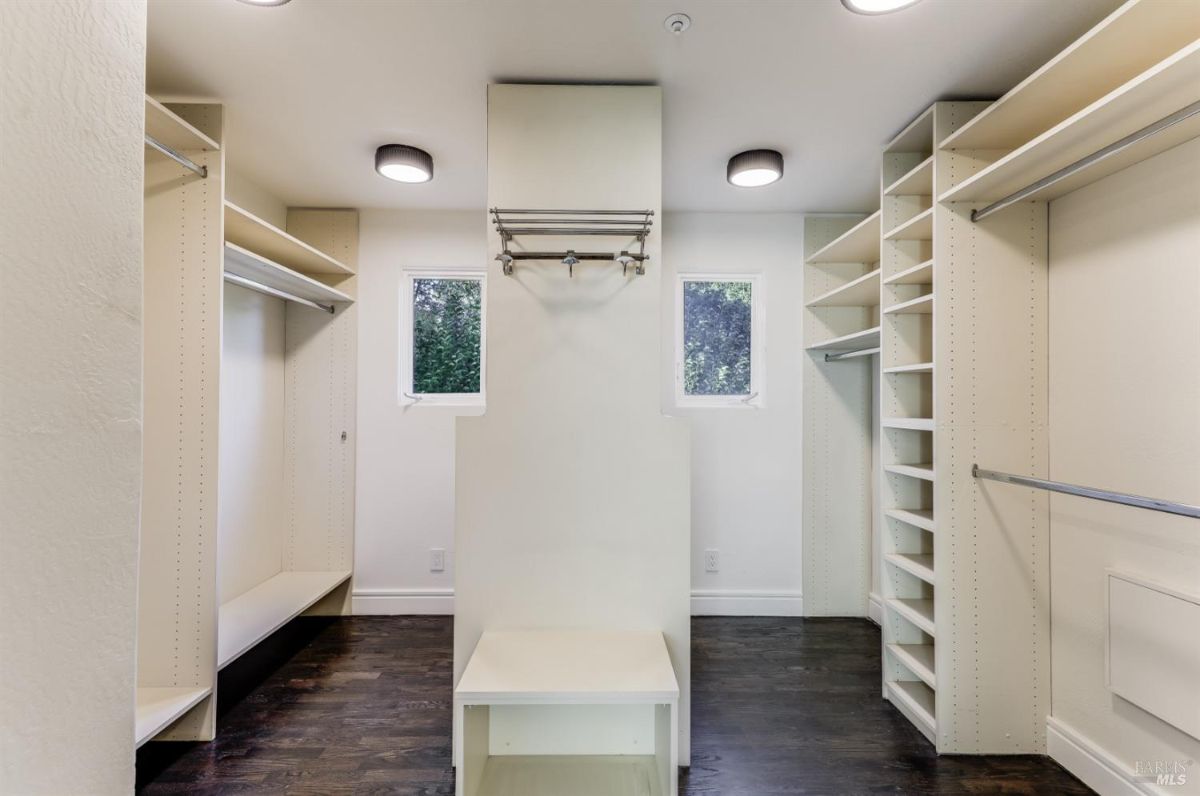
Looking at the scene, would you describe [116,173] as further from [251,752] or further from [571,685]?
[251,752]

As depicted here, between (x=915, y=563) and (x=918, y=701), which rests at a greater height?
(x=915, y=563)

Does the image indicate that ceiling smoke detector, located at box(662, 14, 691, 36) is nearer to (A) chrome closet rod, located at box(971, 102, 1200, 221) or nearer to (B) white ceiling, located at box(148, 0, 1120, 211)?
(B) white ceiling, located at box(148, 0, 1120, 211)

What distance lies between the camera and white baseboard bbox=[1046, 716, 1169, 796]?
159 centimetres

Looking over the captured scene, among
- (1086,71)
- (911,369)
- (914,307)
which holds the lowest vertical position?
(911,369)

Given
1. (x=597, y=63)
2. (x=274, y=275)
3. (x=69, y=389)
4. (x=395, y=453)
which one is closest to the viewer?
(x=69, y=389)

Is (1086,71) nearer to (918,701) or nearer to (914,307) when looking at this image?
(914,307)

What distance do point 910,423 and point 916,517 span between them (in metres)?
0.37

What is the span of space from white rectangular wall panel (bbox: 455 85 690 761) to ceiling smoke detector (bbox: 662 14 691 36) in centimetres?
29

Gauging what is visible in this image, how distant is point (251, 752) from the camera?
1918mm

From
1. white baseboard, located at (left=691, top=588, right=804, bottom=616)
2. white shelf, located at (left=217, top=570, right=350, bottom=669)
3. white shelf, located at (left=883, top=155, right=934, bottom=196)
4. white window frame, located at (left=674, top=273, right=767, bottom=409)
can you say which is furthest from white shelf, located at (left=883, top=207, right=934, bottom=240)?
white shelf, located at (left=217, top=570, right=350, bottom=669)

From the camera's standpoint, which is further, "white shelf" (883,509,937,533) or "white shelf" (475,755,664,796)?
"white shelf" (883,509,937,533)

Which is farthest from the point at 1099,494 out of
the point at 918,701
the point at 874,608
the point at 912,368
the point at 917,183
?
the point at 874,608

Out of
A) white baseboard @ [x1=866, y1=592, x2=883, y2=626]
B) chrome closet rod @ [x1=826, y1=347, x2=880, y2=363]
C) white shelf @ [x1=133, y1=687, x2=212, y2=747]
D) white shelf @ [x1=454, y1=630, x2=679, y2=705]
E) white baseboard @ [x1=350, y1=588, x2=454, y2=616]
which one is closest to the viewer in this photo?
white shelf @ [x1=454, y1=630, x2=679, y2=705]

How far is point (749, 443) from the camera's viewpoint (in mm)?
3197
